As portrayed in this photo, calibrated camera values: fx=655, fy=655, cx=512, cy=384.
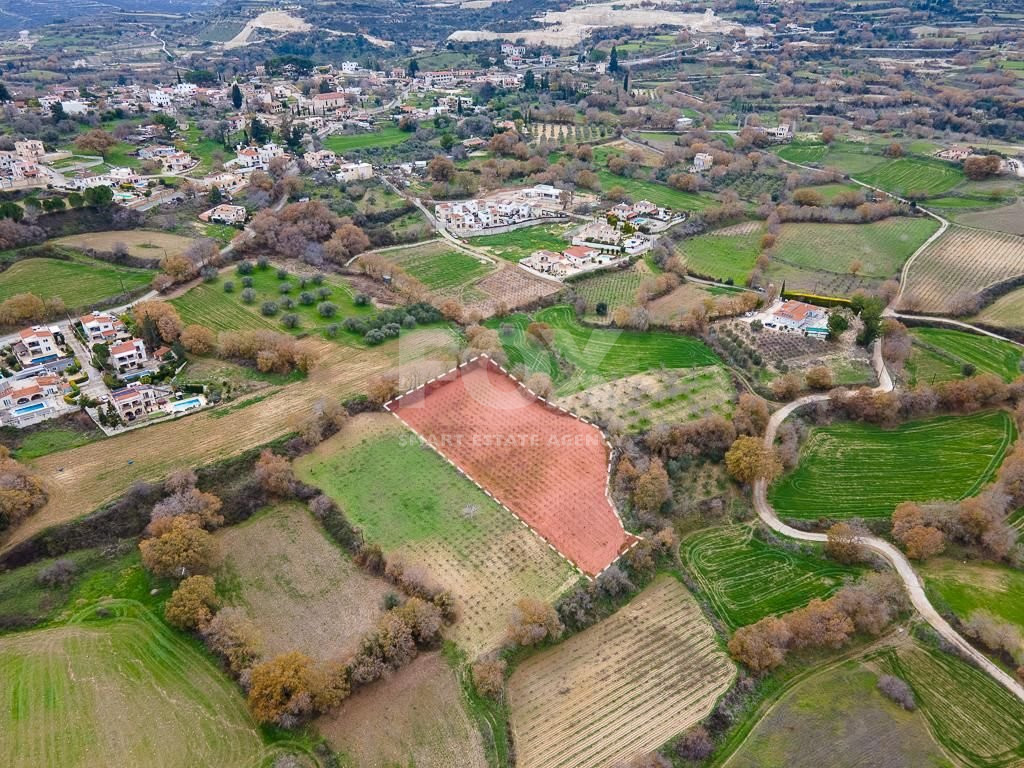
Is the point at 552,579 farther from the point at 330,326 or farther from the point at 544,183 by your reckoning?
the point at 544,183

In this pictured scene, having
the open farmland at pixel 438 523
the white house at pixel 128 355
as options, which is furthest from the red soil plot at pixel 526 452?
the white house at pixel 128 355

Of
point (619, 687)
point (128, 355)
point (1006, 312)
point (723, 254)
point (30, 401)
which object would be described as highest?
point (128, 355)

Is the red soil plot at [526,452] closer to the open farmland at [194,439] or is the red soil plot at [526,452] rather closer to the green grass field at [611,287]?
the open farmland at [194,439]

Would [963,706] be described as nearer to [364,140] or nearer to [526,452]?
[526,452]

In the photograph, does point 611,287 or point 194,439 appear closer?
point 194,439

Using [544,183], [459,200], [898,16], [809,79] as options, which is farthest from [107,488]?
[898,16]

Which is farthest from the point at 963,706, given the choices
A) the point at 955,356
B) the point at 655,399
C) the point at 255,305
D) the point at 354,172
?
the point at 354,172

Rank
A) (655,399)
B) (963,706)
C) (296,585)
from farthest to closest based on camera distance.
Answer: (655,399) < (296,585) < (963,706)
